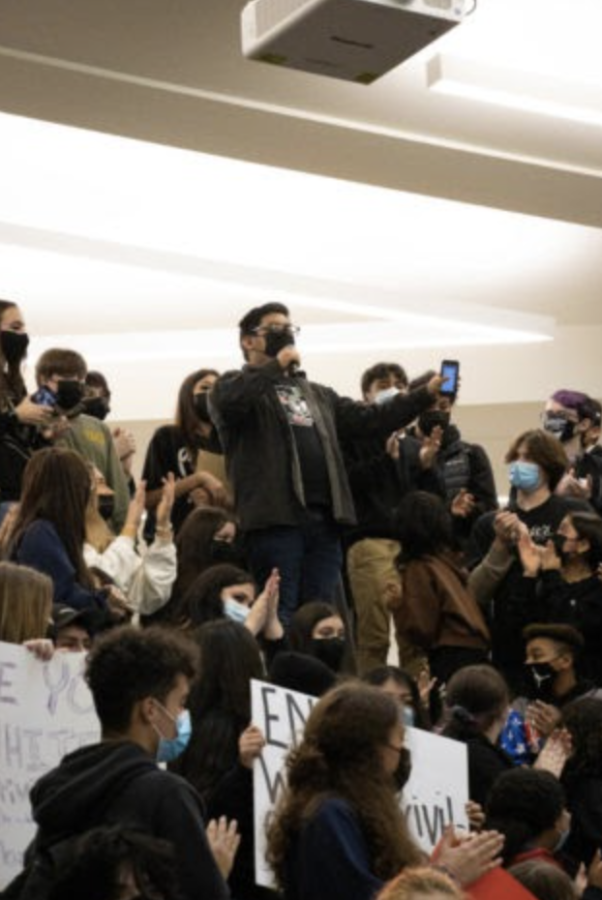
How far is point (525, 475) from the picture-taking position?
30.5 feet

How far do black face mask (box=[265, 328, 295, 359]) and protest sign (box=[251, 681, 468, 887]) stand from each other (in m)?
3.11

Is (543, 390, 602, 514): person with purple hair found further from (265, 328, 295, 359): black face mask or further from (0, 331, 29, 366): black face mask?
(0, 331, 29, 366): black face mask

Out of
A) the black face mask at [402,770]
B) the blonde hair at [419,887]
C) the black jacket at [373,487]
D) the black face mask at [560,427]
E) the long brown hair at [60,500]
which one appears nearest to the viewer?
the blonde hair at [419,887]

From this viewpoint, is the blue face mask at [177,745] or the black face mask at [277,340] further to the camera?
the black face mask at [277,340]

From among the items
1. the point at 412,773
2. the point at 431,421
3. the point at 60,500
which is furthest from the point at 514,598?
the point at 412,773

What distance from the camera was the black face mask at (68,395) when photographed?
879 cm

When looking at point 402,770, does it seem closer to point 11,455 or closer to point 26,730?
point 26,730

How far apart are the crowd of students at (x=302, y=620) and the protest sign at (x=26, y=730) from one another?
0.28ft

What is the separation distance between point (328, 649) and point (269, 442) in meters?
1.62

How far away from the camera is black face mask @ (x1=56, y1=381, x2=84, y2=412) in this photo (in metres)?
8.79

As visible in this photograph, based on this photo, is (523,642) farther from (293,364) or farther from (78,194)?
(78,194)

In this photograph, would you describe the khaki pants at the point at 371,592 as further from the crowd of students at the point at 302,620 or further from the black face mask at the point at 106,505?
the black face mask at the point at 106,505

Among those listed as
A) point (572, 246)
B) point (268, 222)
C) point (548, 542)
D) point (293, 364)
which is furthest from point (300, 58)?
point (572, 246)

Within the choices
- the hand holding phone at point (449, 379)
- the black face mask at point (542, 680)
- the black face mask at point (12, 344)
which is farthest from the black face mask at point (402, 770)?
→ the hand holding phone at point (449, 379)
